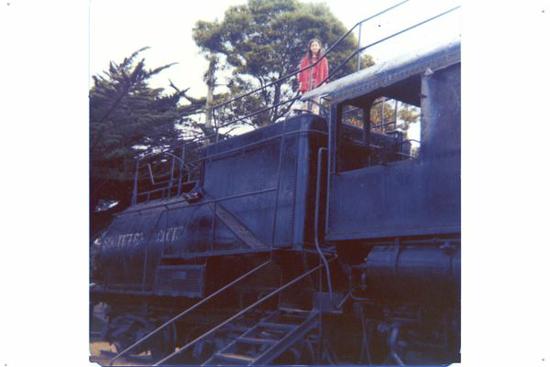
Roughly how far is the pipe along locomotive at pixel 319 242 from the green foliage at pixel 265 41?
69 cm

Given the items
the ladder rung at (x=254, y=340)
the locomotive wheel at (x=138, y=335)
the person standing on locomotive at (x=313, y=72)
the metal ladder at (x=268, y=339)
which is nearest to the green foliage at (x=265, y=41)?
the person standing on locomotive at (x=313, y=72)

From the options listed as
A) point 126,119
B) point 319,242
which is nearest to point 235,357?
point 319,242

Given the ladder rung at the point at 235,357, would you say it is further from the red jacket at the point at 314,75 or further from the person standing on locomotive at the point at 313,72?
the red jacket at the point at 314,75

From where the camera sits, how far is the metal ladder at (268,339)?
5812mm

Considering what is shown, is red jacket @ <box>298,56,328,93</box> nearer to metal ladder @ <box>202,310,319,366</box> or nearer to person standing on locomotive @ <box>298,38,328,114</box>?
person standing on locomotive @ <box>298,38,328,114</box>

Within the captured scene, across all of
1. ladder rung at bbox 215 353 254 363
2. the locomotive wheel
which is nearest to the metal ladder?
ladder rung at bbox 215 353 254 363

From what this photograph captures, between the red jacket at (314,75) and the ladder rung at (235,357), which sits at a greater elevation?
the red jacket at (314,75)

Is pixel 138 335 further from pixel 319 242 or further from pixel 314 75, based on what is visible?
pixel 314 75

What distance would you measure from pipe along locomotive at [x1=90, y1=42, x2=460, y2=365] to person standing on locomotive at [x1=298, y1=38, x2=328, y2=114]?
332 mm

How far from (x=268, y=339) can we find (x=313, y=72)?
3302 mm

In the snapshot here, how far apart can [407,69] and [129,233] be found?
202 inches

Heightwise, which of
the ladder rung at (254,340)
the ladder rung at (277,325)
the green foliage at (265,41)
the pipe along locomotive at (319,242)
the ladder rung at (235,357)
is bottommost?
the ladder rung at (235,357)

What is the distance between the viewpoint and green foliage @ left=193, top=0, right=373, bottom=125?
7.25 metres

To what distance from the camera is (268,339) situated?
611cm
